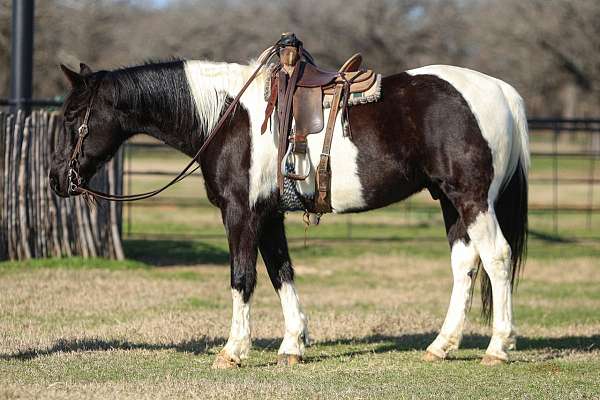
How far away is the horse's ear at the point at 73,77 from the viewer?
6.77 meters

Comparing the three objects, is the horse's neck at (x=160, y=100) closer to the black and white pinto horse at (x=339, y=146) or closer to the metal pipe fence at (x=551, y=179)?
the black and white pinto horse at (x=339, y=146)

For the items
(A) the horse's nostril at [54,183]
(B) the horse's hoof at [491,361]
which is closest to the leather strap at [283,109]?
(A) the horse's nostril at [54,183]

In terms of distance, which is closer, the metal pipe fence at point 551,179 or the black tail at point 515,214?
the black tail at point 515,214

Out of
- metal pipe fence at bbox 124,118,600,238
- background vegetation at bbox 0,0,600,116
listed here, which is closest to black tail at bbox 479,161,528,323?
metal pipe fence at bbox 124,118,600,238

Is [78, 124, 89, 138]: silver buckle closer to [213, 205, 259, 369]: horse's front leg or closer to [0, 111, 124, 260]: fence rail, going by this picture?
[213, 205, 259, 369]: horse's front leg

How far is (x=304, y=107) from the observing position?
6766 millimetres

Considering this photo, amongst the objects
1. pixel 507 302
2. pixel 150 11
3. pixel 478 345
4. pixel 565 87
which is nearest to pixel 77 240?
pixel 478 345

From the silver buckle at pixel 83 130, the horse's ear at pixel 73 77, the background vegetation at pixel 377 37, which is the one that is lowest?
the silver buckle at pixel 83 130

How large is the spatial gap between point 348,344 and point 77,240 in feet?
18.4

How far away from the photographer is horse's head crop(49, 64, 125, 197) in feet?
22.5

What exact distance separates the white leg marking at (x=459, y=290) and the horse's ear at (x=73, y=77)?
10.1 ft

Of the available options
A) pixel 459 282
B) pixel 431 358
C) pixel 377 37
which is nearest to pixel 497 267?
pixel 459 282

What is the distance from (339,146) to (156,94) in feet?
4.63

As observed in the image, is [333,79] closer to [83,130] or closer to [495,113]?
[495,113]
